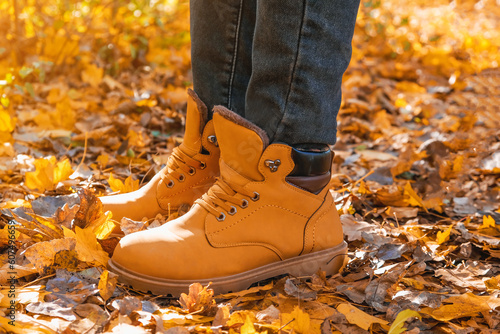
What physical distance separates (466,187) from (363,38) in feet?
10.6

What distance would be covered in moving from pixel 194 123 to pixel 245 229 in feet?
1.30

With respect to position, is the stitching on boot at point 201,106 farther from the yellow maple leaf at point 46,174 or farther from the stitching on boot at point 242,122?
the yellow maple leaf at point 46,174

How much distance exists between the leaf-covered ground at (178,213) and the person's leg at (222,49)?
1.37 ft

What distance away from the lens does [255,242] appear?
1.23 m

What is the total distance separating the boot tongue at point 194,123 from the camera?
1413 mm

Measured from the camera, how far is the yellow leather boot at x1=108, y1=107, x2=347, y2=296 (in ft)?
3.82

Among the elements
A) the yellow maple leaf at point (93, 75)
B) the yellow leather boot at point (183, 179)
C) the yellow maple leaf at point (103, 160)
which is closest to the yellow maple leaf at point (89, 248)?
the yellow leather boot at point (183, 179)

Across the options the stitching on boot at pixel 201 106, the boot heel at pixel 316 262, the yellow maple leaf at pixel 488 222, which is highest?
the stitching on boot at pixel 201 106

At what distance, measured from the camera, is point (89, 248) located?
1.21m

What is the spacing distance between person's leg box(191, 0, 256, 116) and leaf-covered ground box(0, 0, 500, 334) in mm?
418

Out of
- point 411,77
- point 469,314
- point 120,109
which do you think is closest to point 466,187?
point 469,314

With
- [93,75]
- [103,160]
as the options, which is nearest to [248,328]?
[103,160]

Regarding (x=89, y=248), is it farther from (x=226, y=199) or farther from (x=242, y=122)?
(x=242, y=122)

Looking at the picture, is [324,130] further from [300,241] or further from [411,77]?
[411,77]
